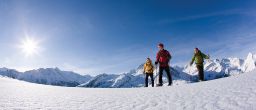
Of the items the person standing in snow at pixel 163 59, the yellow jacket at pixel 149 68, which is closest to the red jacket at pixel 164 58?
the person standing in snow at pixel 163 59

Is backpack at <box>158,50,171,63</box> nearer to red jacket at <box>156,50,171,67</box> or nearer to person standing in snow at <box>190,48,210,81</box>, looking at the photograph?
red jacket at <box>156,50,171,67</box>

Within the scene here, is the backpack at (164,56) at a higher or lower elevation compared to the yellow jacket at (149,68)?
higher

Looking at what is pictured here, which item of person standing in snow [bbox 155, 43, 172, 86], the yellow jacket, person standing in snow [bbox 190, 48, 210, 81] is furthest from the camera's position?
the yellow jacket

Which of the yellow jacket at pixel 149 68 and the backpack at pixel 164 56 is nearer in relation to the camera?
the backpack at pixel 164 56

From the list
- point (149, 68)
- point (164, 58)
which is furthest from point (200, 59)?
point (149, 68)

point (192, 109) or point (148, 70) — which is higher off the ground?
point (148, 70)

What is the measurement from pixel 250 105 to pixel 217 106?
23.0 inches

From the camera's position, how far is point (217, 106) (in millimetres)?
5258

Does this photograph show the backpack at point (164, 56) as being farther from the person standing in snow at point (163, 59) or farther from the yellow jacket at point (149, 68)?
the yellow jacket at point (149, 68)

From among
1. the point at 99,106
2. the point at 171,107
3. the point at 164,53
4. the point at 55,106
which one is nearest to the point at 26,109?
the point at 55,106

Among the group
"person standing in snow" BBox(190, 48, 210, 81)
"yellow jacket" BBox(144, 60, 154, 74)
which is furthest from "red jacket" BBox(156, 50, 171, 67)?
"yellow jacket" BBox(144, 60, 154, 74)

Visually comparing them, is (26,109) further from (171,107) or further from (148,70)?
(148,70)

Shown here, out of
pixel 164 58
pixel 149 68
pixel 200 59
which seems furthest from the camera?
pixel 149 68

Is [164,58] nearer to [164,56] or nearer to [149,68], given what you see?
[164,56]
